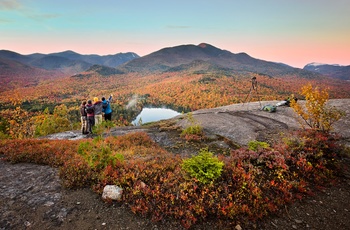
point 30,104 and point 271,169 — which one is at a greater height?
point 271,169

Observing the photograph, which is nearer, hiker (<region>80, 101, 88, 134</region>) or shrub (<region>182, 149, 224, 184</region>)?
shrub (<region>182, 149, 224, 184</region>)

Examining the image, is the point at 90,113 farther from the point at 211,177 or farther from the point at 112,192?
the point at 211,177

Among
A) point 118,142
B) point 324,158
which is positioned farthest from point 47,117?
point 324,158

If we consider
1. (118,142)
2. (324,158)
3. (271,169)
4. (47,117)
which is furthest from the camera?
(47,117)

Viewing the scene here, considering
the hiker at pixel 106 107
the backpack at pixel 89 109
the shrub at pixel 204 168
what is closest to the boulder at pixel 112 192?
the shrub at pixel 204 168

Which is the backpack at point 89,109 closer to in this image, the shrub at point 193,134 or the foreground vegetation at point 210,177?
the foreground vegetation at point 210,177

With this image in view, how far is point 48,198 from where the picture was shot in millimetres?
5820

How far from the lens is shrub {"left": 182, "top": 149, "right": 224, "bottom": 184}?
20.7ft

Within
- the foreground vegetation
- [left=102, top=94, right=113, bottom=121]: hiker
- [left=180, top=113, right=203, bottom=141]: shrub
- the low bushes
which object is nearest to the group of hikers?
[left=102, top=94, right=113, bottom=121]: hiker

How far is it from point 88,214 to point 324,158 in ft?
29.0

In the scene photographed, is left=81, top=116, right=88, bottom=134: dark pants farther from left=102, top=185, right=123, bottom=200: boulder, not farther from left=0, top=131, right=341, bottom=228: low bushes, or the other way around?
left=102, top=185, right=123, bottom=200: boulder

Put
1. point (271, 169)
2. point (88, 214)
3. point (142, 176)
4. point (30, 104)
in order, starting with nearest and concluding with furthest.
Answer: point (88, 214), point (142, 176), point (271, 169), point (30, 104)

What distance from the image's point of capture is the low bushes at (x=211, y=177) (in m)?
5.38

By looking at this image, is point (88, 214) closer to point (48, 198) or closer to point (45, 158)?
point (48, 198)
